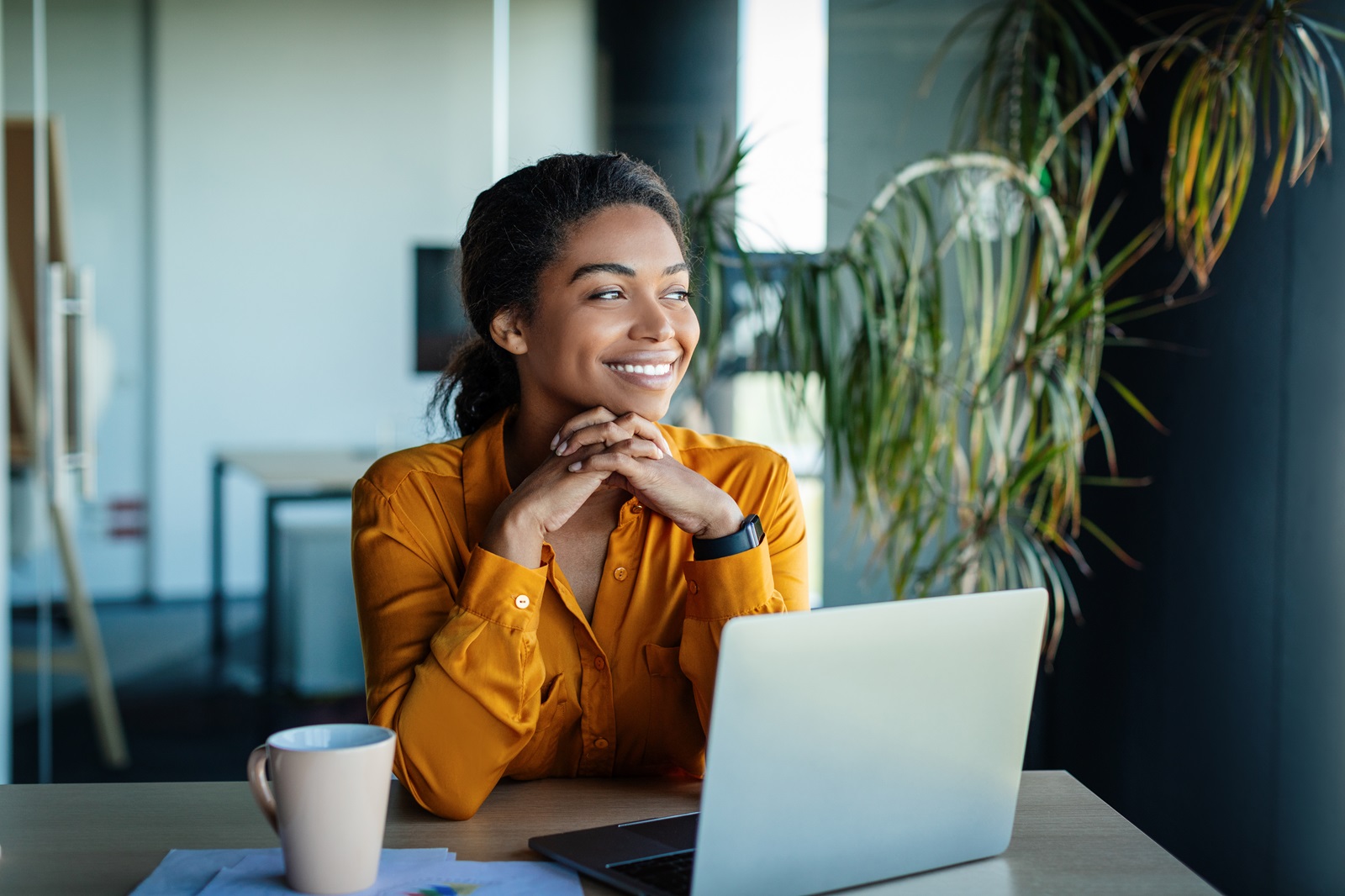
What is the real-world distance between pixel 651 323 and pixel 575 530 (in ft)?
0.94

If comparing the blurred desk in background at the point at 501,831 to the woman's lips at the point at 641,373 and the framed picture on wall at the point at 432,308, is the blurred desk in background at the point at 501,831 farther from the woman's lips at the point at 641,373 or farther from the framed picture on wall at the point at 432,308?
the framed picture on wall at the point at 432,308

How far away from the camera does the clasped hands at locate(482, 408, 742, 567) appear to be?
1.38m

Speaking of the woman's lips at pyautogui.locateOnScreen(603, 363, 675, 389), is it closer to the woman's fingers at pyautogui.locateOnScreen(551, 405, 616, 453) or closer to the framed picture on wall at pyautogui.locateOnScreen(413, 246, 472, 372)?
the woman's fingers at pyautogui.locateOnScreen(551, 405, 616, 453)

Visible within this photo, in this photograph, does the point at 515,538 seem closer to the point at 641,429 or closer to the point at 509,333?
the point at 641,429

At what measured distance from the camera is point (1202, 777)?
265cm

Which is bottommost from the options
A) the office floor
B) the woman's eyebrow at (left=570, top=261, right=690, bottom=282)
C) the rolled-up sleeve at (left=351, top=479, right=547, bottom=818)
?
the office floor

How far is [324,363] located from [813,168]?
1.41m

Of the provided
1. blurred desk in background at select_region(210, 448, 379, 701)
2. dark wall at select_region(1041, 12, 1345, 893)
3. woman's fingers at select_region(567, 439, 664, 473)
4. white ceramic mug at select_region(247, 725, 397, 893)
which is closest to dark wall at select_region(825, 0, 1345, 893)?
dark wall at select_region(1041, 12, 1345, 893)

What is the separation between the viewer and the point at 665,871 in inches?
38.1

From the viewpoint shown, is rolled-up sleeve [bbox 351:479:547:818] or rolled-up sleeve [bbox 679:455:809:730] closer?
rolled-up sleeve [bbox 351:479:547:818]

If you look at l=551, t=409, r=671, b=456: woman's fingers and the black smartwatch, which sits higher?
l=551, t=409, r=671, b=456: woman's fingers

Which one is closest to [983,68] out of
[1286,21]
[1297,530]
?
[1286,21]

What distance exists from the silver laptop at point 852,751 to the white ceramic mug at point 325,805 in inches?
6.8

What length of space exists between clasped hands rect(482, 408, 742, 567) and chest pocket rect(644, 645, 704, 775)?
17 centimetres
